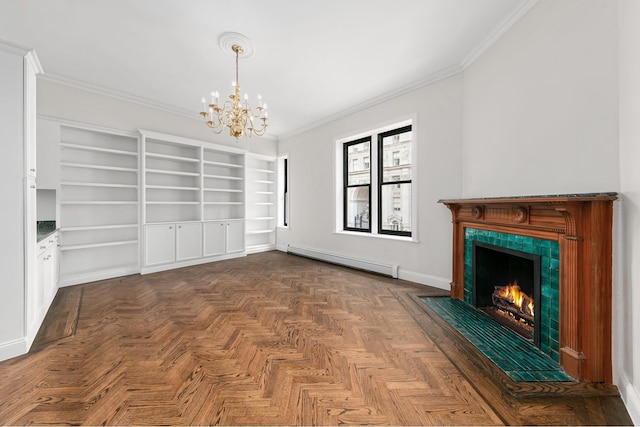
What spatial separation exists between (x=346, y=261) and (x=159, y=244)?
10.9 ft

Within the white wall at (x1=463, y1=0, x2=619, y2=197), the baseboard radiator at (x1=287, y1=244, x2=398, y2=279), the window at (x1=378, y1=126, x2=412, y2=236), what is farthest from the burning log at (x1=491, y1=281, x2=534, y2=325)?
the window at (x1=378, y1=126, x2=412, y2=236)

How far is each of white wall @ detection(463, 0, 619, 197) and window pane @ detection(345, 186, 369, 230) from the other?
2048 millimetres

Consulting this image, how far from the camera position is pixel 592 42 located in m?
1.81

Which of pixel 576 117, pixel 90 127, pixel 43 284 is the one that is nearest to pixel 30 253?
pixel 43 284

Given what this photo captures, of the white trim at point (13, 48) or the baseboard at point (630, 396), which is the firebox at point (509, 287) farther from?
the white trim at point (13, 48)

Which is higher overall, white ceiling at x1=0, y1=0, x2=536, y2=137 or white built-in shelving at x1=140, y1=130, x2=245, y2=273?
white ceiling at x1=0, y1=0, x2=536, y2=137

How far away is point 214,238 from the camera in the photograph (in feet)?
17.4

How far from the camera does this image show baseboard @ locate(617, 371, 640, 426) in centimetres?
136

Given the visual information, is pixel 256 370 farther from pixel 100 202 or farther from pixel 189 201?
pixel 189 201

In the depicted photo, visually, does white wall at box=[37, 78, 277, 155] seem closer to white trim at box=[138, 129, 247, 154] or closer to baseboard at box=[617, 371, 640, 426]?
white trim at box=[138, 129, 247, 154]

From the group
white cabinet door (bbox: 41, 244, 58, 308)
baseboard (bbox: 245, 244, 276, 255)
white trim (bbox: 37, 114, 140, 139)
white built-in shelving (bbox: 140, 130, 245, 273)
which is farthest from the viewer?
baseboard (bbox: 245, 244, 276, 255)

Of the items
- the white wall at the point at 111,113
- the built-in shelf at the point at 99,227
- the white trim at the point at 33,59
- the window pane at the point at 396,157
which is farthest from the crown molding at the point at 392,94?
the white trim at the point at 33,59

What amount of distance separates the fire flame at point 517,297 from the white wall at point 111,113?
5.17 meters

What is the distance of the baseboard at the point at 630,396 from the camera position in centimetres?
136
